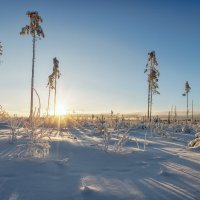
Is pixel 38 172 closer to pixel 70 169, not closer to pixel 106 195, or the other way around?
pixel 70 169

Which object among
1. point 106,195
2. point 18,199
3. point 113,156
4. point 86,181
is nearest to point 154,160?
point 113,156

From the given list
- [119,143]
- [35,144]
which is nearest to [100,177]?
[35,144]

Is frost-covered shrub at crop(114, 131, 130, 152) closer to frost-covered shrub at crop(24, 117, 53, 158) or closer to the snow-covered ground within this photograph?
the snow-covered ground

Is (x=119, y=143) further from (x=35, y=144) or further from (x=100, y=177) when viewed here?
(x=100, y=177)

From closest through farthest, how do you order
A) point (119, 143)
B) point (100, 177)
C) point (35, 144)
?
1. point (100, 177)
2. point (35, 144)
3. point (119, 143)

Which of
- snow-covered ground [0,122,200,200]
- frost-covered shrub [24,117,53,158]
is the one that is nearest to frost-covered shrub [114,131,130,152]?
snow-covered ground [0,122,200,200]

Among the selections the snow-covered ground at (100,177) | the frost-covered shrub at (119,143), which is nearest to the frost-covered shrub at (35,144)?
the snow-covered ground at (100,177)

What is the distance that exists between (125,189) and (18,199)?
121 centimetres

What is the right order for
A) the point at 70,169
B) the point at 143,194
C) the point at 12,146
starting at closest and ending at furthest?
the point at 143,194
the point at 70,169
the point at 12,146

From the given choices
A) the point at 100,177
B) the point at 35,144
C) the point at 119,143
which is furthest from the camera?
the point at 119,143

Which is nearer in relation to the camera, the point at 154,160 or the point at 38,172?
the point at 38,172

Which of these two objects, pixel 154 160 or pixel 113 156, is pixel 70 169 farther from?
pixel 154 160

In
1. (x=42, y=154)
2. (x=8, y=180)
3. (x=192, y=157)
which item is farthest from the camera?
(x=192, y=157)

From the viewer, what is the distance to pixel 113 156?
5.78m
